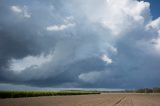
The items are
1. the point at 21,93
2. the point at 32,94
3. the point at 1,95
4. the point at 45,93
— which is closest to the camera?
the point at 1,95

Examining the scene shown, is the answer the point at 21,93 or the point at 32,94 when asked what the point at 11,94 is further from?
the point at 32,94

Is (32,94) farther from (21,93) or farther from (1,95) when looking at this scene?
(1,95)

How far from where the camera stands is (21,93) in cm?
5853

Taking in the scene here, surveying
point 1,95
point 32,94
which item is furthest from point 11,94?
point 32,94

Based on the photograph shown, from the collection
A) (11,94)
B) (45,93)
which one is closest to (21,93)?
(11,94)

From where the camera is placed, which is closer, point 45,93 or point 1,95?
point 1,95

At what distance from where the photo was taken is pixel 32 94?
213 feet

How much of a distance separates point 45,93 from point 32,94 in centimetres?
1200

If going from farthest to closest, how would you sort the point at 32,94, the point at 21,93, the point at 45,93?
the point at 45,93
the point at 32,94
the point at 21,93

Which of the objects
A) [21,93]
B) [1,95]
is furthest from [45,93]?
[1,95]

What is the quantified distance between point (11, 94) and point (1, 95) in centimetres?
327

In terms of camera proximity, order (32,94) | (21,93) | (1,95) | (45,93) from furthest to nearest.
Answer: (45,93), (32,94), (21,93), (1,95)

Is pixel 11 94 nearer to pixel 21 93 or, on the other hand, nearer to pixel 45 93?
pixel 21 93

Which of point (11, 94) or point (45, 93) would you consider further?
point (45, 93)
